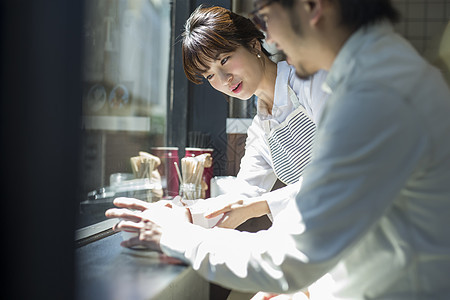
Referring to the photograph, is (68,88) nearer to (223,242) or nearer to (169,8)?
(223,242)

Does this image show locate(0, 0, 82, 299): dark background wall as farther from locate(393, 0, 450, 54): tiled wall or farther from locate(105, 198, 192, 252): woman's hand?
locate(393, 0, 450, 54): tiled wall

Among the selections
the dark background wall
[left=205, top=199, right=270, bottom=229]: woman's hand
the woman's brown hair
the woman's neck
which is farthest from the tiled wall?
the dark background wall

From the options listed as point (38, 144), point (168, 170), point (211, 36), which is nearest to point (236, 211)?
point (211, 36)

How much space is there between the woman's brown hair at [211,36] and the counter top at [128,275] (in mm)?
782

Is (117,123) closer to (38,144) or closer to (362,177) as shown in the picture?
(38,144)

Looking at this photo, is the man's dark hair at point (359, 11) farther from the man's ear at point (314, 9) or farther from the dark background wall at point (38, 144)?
the dark background wall at point (38, 144)

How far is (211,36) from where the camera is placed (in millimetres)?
1617

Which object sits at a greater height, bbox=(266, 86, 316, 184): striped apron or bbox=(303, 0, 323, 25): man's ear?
bbox=(303, 0, 323, 25): man's ear

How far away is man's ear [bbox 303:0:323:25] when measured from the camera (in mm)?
715

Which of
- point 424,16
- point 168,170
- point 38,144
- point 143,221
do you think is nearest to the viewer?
point 38,144

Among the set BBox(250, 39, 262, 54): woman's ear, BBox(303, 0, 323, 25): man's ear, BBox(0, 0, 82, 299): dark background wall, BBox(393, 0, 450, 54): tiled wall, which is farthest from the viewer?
BBox(393, 0, 450, 54): tiled wall

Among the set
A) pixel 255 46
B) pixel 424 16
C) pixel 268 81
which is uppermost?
pixel 424 16

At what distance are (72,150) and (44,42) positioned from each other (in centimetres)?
16

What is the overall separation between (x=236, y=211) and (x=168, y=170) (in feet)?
3.12
